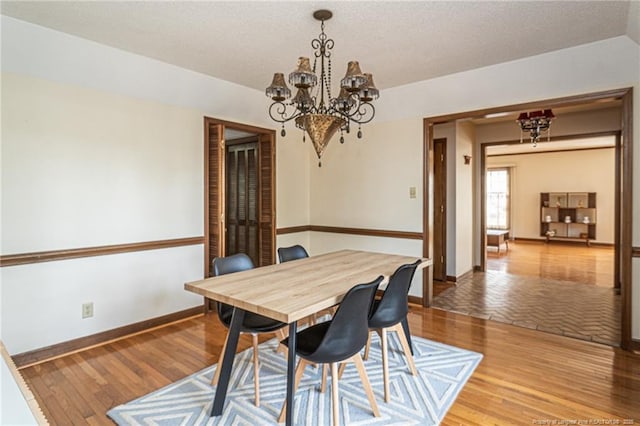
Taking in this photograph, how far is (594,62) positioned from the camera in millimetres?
2955

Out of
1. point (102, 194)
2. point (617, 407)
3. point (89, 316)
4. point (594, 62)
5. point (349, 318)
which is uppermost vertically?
point (594, 62)

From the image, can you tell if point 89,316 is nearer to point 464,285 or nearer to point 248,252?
point 248,252

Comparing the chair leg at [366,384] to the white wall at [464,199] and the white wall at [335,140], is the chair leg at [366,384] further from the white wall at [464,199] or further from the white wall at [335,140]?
the white wall at [464,199]

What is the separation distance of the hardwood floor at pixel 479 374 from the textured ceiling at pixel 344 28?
2.48 metres

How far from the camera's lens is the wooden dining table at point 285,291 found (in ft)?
5.70

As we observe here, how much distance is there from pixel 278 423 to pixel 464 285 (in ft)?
12.5

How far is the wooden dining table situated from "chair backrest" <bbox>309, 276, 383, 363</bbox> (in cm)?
11

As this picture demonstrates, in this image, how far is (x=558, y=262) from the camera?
22.2 ft

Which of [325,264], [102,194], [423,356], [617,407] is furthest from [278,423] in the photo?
[102,194]

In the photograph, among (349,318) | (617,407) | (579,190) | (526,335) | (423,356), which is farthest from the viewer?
(579,190)

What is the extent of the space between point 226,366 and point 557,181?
9.76 metres

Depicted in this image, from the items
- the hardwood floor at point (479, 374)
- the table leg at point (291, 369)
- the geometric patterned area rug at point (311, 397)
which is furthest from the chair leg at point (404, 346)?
the table leg at point (291, 369)

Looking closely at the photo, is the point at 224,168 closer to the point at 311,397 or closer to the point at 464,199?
the point at 311,397

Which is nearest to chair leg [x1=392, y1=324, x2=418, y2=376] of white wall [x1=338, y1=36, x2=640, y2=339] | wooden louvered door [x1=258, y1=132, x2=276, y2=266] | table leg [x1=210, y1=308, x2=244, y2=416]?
table leg [x1=210, y1=308, x2=244, y2=416]
